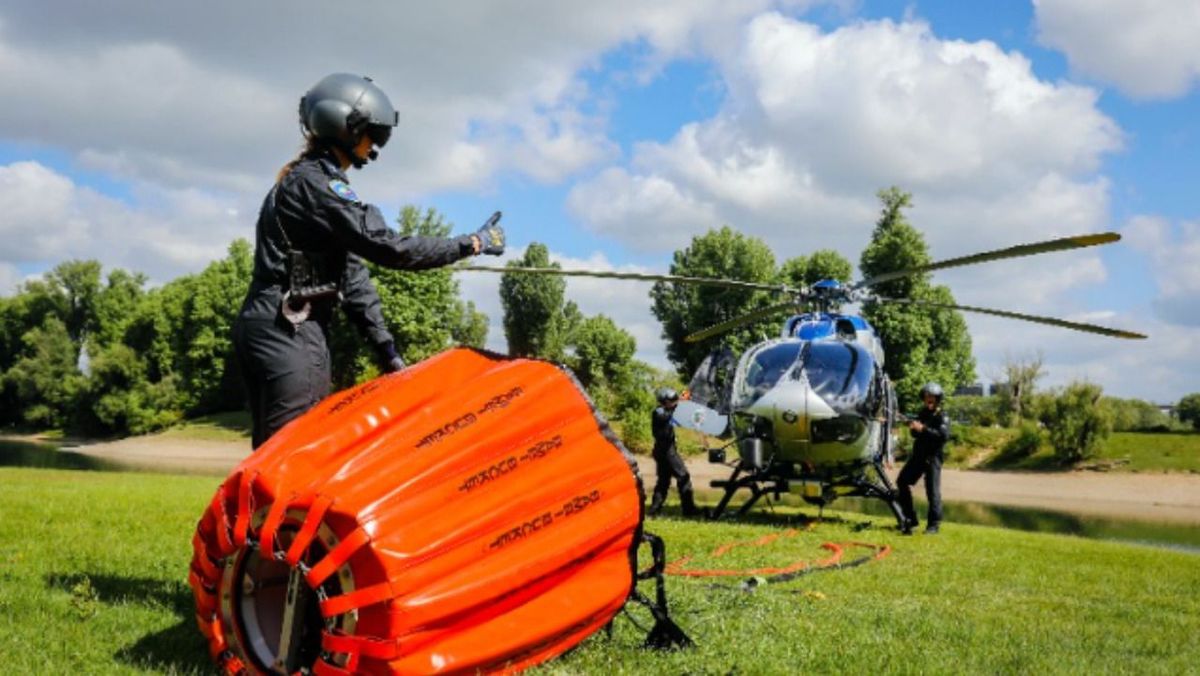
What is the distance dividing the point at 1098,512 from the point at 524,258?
51474 mm

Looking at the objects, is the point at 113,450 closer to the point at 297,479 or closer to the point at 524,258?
the point at 524,258

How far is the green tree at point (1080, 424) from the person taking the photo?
42.3m

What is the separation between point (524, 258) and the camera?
2975 inches

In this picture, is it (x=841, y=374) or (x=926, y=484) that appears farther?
(x=926, y=484)

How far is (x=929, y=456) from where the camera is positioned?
48.4 feet

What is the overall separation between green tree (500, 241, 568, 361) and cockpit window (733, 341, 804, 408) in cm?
5711

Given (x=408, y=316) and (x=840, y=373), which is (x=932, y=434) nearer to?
(x=840, y=373)

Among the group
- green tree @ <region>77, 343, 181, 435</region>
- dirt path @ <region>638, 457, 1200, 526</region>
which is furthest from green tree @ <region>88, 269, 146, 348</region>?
dirt path @ <region>638, 457, 1200, 526</region>

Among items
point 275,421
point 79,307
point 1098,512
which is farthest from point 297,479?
point 79,307

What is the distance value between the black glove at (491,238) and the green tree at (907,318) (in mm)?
47650

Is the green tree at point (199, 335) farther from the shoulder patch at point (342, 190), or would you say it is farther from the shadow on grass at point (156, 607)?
the shoulder patch at point (342, 190)

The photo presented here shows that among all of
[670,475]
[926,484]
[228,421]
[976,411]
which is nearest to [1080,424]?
[976,411]

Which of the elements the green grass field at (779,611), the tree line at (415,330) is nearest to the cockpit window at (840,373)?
the green grass field at (779,611)

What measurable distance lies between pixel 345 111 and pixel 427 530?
8.40 feet
